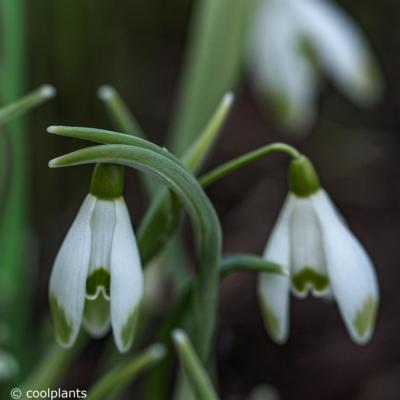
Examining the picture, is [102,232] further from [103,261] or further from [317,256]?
[317,256]

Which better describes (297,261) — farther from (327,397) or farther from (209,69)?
(327,397)

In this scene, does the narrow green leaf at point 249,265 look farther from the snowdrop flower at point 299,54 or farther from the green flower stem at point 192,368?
the snowdrop flower at point 299,54

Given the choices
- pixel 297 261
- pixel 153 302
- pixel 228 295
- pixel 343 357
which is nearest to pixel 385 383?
pixel 343 357

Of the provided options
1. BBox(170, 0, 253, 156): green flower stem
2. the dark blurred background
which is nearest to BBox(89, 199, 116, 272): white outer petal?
BBox(170, 0, 253, 156): green flower stem

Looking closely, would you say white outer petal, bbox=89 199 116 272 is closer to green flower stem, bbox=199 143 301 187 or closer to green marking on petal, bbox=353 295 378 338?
green flower stem, bbox=199 143 301 187

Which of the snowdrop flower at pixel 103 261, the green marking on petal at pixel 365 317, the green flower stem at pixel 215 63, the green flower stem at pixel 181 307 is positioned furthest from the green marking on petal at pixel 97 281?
the green flower stem at pixel 215 63

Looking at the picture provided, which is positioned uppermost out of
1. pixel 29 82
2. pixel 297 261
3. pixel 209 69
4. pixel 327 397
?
pixel 297 261

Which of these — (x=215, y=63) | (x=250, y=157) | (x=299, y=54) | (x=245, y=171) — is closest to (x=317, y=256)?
(x=250, y=157)
